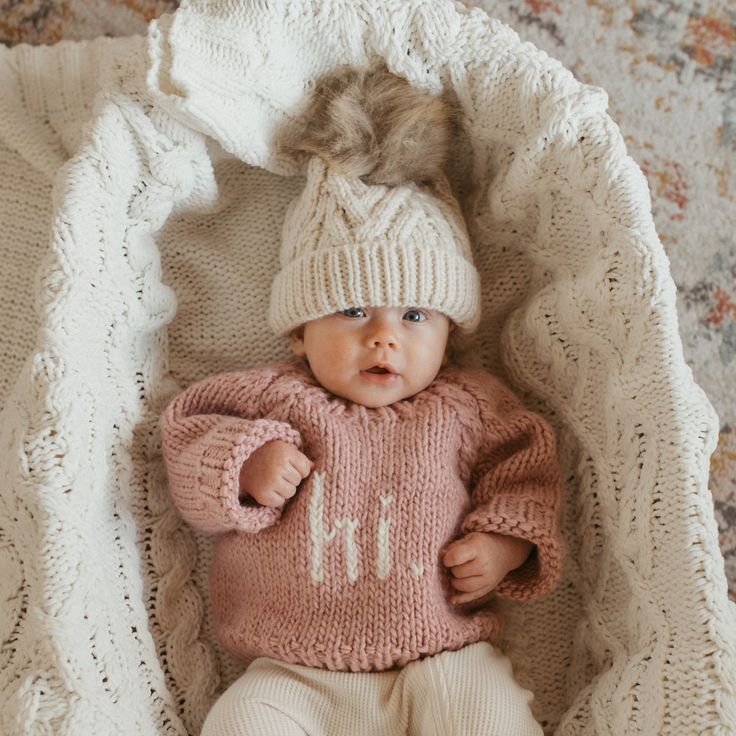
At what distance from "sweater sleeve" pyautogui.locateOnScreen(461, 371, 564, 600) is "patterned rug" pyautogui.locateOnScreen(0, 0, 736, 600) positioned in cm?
43

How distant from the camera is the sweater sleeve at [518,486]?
1248mm

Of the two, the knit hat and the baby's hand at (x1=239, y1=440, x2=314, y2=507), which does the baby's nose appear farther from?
the baby's hand at (x1=239, y1=440, x2=314, y2=507)

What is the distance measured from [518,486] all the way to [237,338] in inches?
20.4

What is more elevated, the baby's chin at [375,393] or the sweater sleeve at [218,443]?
the baby's chin at [375,393]

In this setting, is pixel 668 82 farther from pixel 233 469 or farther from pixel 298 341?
pixel 233 469

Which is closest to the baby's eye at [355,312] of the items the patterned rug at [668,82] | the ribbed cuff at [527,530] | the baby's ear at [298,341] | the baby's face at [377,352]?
the baby's face at [377,352]

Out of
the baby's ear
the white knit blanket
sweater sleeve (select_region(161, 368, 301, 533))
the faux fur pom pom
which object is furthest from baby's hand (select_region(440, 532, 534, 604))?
the faux fur pom pom

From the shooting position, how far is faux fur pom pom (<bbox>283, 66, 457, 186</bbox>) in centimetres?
133

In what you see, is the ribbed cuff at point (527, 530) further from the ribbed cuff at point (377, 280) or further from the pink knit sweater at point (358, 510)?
the ribbed cuff at point (377, 280)

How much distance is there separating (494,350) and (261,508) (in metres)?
0.50

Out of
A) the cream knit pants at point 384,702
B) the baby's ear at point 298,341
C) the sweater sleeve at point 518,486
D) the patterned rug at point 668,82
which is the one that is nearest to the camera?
the cream knit pants at point 384,702

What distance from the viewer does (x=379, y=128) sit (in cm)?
134

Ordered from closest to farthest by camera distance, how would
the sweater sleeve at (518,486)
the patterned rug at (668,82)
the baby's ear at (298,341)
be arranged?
the sweater sleeve at (518,486)
the baby's ear at (298,341)
the patterned rug at (668,82)

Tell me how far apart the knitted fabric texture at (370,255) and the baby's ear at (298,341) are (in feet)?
0.09
